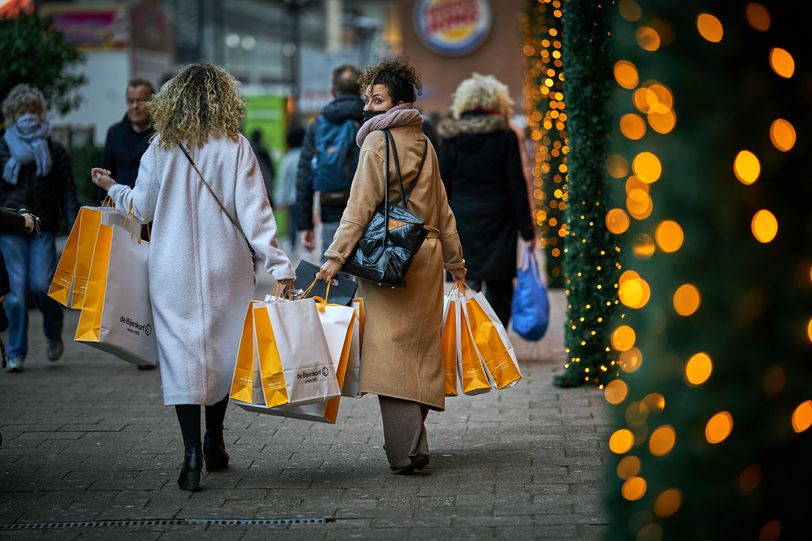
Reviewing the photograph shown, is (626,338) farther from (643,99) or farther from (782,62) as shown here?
(782,62)

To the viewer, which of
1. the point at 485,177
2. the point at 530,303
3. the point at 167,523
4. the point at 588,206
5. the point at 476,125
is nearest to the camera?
the point at 167,523

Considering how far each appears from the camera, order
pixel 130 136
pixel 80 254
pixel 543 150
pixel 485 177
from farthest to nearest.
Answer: pixel 543 150 → pixel 485 177 → pixel 130 136 → pixel 80 254

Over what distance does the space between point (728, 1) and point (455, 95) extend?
6165 mm

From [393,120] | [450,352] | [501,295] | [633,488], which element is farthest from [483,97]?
[633,488]

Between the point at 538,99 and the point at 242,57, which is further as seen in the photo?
the point at 242,57

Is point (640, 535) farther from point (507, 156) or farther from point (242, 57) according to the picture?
point (242, 57)

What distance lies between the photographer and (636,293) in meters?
3.32

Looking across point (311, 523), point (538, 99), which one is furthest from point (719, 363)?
point (538, 99)

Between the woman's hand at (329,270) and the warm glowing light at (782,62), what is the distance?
2931 millimetres

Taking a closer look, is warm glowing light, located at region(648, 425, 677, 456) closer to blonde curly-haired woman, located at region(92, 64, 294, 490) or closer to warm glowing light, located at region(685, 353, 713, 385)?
warm glowing light, located at region(685, 353, 713, 385)

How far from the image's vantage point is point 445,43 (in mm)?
25391

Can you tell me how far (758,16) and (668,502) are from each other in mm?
1256

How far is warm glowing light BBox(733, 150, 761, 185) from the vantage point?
10.4ft

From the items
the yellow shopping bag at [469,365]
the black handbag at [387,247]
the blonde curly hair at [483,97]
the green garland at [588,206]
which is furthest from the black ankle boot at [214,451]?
the blonde curly hair at [483,97]
